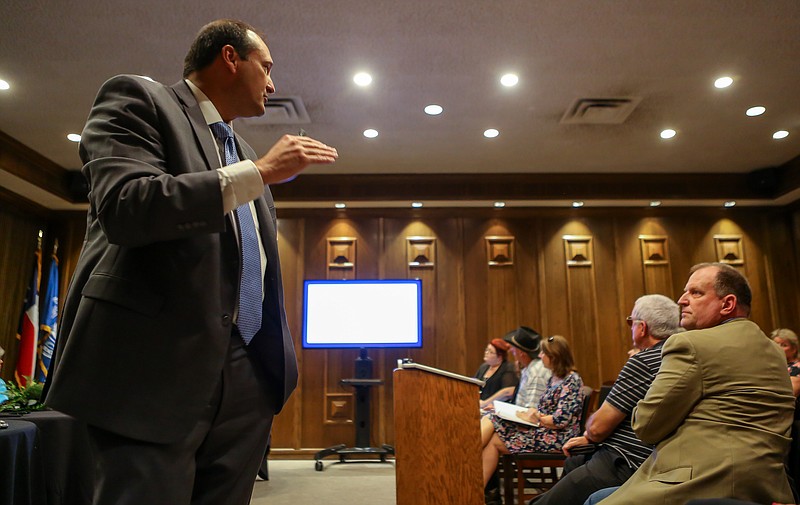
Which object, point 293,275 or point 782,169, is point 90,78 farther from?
point 782,169

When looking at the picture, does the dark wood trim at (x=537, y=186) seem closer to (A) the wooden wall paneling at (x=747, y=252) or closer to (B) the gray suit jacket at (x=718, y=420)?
(A) the wooden wall paneling at (x=747, y=252)

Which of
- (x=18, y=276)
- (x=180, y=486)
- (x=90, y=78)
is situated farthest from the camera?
(x=18, y=276)

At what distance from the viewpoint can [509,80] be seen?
14.5 ft

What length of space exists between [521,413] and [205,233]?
3.06m

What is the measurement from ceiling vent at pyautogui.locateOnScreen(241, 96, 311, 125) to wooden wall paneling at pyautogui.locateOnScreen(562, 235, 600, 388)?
360 centimetres

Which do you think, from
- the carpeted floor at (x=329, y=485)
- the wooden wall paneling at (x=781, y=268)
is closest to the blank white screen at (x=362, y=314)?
the carpeted floor at (x=329, y=485)

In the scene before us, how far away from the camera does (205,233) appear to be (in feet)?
3.00

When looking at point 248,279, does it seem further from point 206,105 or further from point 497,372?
point 497,372

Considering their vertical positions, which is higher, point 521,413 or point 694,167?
point 694,167

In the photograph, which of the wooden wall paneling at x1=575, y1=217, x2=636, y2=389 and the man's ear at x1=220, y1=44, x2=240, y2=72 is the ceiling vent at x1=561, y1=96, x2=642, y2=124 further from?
the man's ear at x1=220, y1=44, x2=240, y2=72

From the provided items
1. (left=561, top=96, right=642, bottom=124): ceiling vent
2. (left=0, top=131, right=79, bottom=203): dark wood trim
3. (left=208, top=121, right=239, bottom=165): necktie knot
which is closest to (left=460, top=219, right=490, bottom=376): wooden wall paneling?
(left=561, top=96, right=642, bottom=124): ceiling vent

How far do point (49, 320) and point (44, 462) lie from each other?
201 inches

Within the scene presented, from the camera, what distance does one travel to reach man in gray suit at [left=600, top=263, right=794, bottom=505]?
1537 millimetres

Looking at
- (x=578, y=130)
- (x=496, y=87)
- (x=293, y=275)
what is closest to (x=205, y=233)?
(x=496, y=87)
